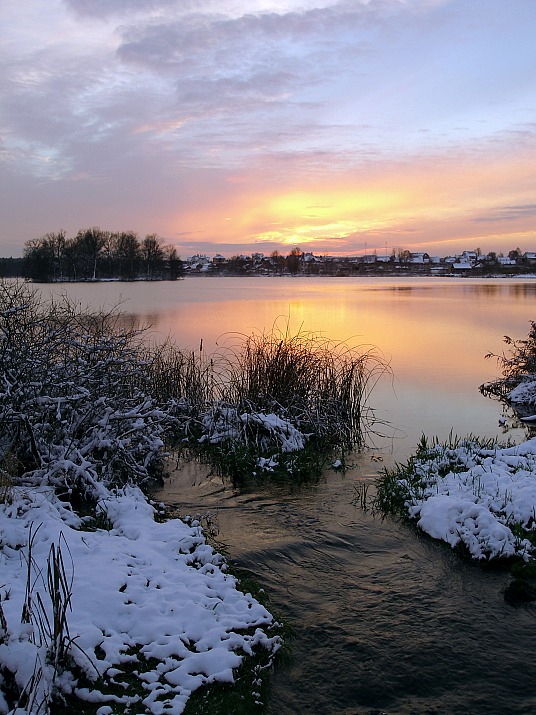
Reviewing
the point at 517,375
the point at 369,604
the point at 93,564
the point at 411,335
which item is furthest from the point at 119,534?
the point at 411,335

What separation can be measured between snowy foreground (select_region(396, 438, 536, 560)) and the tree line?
191ft

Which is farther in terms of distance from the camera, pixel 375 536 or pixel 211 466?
pixel 211 466

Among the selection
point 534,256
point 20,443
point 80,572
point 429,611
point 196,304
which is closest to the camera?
point 80,572

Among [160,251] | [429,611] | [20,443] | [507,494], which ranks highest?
[160,251]

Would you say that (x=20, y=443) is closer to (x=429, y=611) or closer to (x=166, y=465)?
(x=166, y=465)

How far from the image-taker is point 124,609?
14.0ft

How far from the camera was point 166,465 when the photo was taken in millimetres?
9328

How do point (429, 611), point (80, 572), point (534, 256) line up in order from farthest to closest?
point (534, 256) < point (429, 611) < point (80, 572)

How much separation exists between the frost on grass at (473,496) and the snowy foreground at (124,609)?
2.66 m

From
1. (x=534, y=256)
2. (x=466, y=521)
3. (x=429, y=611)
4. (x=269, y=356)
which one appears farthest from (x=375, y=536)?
(x=534, y=256)

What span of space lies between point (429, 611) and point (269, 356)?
7087 mm

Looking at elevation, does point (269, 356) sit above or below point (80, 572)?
above

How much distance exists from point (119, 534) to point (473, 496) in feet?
13.9

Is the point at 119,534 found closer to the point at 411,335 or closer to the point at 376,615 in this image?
the point at 376,615
